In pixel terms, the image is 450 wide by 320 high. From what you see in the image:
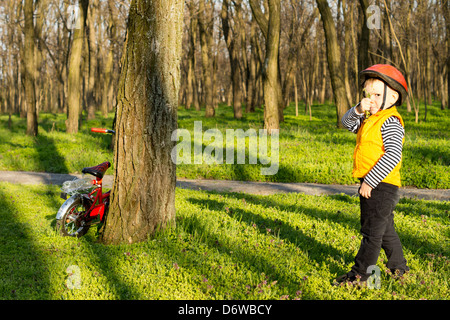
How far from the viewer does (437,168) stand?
27.3ft

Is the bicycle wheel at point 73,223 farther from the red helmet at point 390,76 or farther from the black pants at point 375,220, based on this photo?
the red helmet at point 390,76

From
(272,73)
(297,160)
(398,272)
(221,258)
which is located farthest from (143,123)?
(272,73)

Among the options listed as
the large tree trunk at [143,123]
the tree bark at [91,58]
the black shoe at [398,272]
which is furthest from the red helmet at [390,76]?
the tree bark at [91,58]

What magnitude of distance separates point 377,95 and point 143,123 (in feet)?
7.58

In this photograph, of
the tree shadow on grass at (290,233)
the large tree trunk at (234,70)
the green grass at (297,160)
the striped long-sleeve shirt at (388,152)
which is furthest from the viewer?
the large tree trunk at (234,70)

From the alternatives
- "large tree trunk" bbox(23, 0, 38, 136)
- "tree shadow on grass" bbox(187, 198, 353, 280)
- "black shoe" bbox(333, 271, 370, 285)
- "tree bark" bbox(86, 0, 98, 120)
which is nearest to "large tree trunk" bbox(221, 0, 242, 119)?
"tree bark" bbox(86, 0, 98, 120)

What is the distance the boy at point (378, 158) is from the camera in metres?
3.14

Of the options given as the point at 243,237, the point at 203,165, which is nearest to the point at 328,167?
the point at 203,165

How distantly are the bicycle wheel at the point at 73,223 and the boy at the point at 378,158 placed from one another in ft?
9.72

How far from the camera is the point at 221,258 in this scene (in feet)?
12.3
